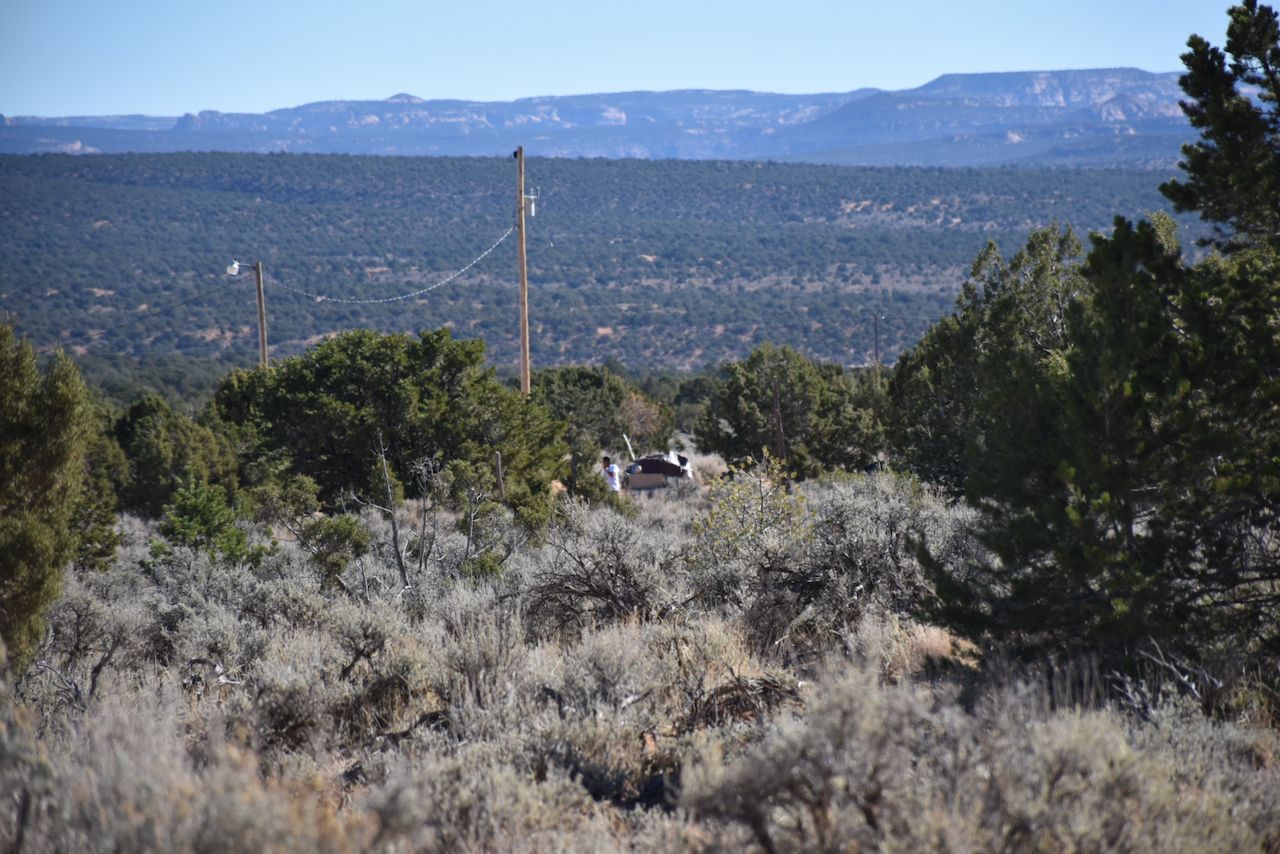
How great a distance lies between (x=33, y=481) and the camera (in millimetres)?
6117

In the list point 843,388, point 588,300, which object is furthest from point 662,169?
point 843,388

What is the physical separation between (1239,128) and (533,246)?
3829 inches

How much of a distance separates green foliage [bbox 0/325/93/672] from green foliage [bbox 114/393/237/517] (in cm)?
1321

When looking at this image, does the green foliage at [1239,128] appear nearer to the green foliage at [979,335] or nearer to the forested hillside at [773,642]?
the forested hillside at [773,642]

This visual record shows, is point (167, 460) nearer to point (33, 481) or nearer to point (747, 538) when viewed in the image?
point (33, 481)

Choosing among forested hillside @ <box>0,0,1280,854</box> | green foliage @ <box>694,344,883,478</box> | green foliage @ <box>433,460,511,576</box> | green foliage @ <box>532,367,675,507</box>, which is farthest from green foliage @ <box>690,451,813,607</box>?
green foliage @ <box>532,367,675,507</box>

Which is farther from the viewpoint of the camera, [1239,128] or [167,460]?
[167,460]

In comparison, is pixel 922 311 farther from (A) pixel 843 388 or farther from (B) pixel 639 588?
(B) pixel 639 588

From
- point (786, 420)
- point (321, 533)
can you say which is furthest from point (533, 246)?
point (321, 533)

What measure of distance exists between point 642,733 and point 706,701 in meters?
0.61

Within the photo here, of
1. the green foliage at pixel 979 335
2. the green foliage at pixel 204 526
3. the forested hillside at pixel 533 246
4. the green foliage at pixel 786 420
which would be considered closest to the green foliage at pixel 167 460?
the green foliage at pixel 204 526

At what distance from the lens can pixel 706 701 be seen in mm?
5285

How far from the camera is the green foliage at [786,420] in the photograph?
2353 centimetres

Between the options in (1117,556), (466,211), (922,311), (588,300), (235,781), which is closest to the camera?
(235,781)
